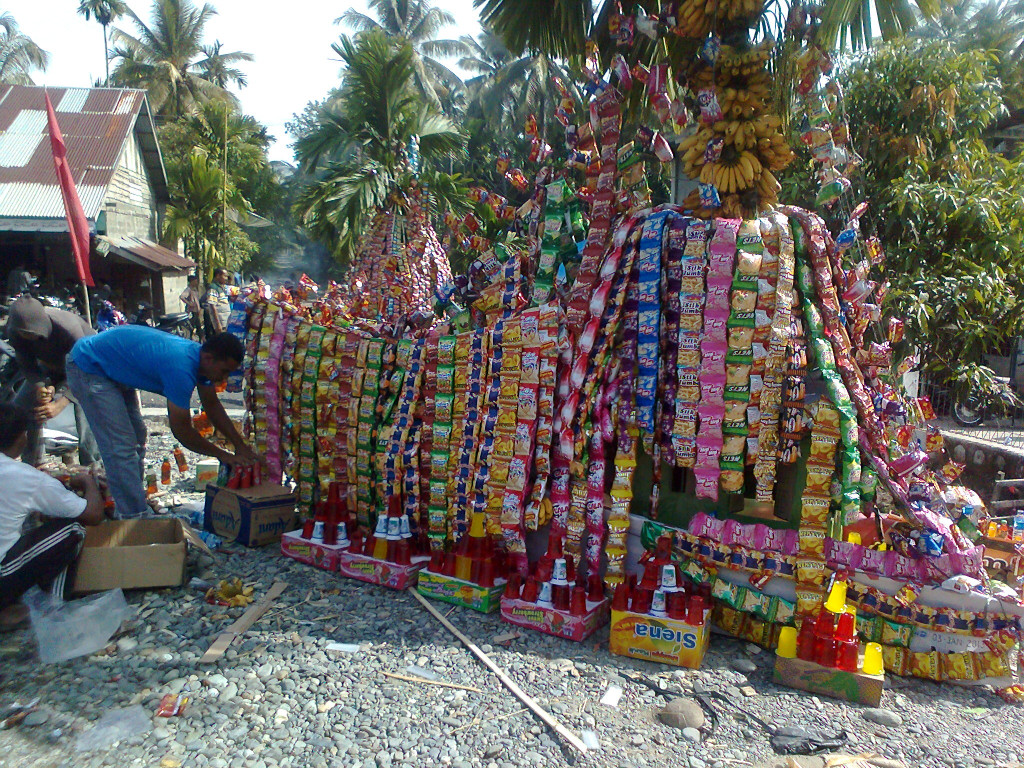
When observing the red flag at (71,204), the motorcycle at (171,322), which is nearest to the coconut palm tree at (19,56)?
the motorcycle at (171,322)

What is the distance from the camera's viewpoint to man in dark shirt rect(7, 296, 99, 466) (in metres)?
5.34

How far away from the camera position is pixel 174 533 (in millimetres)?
4316

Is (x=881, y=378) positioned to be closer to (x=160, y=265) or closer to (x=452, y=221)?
(x=452, y=221)

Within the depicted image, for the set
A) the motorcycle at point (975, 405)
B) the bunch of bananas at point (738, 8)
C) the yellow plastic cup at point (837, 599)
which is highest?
the bunch of bananas at point (738, 8)

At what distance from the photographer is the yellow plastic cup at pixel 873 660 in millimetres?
3305

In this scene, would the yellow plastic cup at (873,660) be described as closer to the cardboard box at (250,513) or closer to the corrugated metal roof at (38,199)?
the cardboard box at (250,513)

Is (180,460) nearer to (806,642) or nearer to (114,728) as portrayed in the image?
(114,728)

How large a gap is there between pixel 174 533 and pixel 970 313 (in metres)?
8.99

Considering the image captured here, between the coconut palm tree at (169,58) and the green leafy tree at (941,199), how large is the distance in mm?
24527

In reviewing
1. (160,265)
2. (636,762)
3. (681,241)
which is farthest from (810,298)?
(160,265)

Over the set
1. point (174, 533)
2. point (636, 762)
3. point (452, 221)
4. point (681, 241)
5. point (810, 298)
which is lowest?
point (636, 762)

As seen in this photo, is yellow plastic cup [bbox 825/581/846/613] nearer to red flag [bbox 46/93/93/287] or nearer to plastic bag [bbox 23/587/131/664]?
plastic bag [bbox 23/587/131/664]

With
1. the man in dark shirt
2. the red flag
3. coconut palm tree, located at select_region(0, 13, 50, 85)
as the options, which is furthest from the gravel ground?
coconut palm tree, located at select_region(0, 13, 50, 85)

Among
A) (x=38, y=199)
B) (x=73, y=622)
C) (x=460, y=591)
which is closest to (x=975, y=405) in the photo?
(x=460, y=591)
